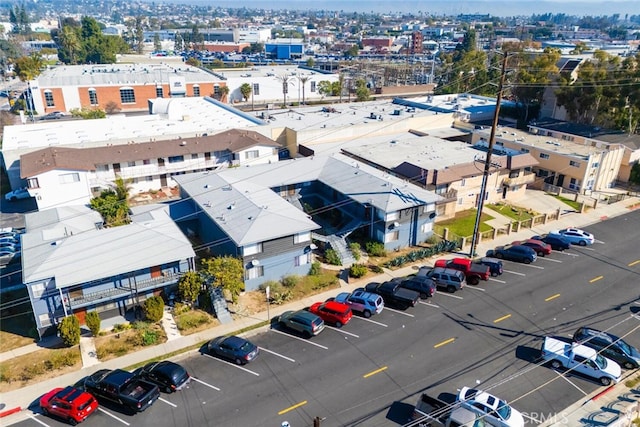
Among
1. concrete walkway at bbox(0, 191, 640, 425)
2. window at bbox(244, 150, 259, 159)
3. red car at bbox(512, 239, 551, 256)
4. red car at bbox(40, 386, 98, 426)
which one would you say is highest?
window at bbox(244, 150, 259, 159)

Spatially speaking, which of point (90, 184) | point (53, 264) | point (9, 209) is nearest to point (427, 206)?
point (53, 264)

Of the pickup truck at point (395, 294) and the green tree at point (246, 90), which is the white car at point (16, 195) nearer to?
the pickup truck at point (395, 294)

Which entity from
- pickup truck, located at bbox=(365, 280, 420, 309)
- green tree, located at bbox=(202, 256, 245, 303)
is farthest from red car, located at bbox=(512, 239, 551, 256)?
green tree, located at bbox=(202, 256, 245, 303)

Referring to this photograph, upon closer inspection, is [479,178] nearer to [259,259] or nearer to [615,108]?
[259,259]

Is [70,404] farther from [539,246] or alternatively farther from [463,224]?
[463,224]

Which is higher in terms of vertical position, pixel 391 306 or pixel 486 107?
pixel 486 107

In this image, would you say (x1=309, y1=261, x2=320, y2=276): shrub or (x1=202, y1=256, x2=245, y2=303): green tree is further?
(x1=309, y1=261, x2=320, y2=276): shrub

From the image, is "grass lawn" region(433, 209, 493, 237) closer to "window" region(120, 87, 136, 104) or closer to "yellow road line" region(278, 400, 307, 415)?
"yellow road line" region(278, 400, 307, 415)
